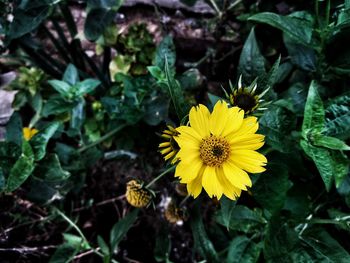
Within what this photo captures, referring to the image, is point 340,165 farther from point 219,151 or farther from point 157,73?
point 157,73

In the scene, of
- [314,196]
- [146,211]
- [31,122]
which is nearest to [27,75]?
[31,122]

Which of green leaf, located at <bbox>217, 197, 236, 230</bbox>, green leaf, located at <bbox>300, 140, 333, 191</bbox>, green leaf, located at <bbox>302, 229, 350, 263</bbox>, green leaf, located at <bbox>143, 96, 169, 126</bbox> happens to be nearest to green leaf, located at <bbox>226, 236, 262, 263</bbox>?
green leaf, located at <bbox>302, 229, 350, 263</bbox>

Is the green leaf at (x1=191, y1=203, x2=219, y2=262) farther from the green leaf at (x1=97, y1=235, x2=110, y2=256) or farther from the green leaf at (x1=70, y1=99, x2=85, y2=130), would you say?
the green leaf at (x1=70, y1=99, x2=85, y2=130)

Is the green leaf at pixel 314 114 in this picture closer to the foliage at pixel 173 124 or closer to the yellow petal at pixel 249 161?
the foliage at pixel 173 124

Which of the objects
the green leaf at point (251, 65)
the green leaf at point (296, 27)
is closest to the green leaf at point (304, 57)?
the green leaf at point (296, 27)

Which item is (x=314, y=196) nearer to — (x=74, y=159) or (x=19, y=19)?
(x=74, y=159)
